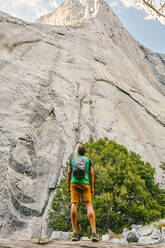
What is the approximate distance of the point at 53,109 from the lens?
19172 millimetres

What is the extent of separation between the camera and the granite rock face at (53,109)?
43.3 feet

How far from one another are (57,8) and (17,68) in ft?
154

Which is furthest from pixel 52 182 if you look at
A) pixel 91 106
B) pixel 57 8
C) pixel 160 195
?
pixel 57 8

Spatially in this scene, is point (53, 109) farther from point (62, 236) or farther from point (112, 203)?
point (62, 236)

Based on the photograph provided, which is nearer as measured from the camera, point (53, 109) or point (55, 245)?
point (55, 245)

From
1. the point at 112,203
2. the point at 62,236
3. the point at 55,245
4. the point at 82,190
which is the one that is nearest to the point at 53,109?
the point at 112,203

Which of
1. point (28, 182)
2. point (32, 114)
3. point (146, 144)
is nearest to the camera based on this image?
point (28, 182)

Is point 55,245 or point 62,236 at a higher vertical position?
point 55,245

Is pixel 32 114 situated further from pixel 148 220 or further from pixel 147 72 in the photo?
pixel 147 72

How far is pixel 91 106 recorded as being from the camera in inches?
894

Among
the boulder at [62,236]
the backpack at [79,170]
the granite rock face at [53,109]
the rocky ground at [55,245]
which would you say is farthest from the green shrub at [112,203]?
the rocky ground at [55,245]

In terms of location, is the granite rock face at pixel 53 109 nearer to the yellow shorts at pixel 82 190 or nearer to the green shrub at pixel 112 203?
the green shrub at pixel 112 203

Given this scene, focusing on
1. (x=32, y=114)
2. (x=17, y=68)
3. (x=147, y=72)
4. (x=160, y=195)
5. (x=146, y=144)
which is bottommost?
(x=160, y=195)

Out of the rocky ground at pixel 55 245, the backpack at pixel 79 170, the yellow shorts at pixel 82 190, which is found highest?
the backpack at pixel 79 170
